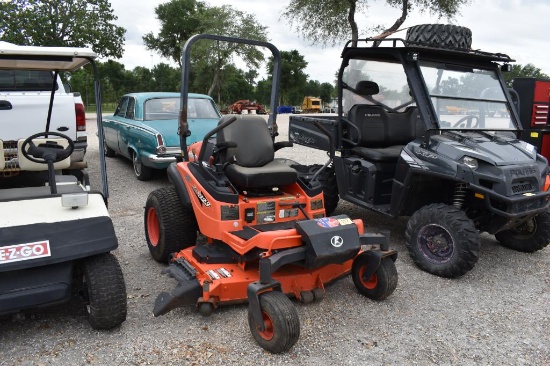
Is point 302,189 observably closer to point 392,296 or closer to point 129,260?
point 392,296

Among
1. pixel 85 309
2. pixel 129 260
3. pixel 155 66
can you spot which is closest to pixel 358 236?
pixel 85 309

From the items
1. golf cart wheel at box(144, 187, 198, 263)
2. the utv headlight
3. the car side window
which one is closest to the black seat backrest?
golf cart wheel at box(144, 187, 198, 263)

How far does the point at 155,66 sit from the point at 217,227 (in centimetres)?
4963

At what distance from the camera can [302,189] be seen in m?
4.22

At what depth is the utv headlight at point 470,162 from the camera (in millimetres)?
4301

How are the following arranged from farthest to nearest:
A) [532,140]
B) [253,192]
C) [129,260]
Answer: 1. [532,140]
2. [129,260]
3. [253,192]

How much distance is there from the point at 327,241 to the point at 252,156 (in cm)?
125

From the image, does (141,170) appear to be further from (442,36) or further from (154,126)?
(442,36)

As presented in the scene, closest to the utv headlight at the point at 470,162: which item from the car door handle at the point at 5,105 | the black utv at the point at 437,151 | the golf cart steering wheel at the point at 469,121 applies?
the black utv at the point at 437,151

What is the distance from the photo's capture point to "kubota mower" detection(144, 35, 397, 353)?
3254 mm

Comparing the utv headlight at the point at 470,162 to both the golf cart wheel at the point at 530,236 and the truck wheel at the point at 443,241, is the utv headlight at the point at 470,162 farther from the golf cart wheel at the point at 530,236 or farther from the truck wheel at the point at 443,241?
the golf cart wheel at the point at 530,236

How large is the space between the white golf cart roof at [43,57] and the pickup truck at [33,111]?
128 centimetres

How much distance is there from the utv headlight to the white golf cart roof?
3342 mm

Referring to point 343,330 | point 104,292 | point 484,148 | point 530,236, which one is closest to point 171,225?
point 104,292
